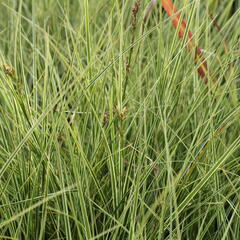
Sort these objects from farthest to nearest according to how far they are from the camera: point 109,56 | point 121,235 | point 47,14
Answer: point 47,14, point 109,56, point 121,235

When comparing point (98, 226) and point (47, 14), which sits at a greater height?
point (47, 14)

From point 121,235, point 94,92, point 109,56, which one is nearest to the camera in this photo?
point 121,235

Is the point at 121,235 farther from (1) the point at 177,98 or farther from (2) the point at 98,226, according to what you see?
(1) the point at 177,98

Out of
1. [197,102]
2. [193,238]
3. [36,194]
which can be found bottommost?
[193,238]

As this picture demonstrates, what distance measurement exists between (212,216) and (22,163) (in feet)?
1.37

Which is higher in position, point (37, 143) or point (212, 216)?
point (37, 143)

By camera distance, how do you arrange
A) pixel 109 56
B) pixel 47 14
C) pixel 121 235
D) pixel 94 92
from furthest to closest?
pixel 47 14, pixel 109 56, pixel 94 92, pixel 121 235

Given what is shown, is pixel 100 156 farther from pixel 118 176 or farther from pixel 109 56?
pixel 109 56

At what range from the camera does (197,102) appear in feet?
3.86

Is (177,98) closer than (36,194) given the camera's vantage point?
No

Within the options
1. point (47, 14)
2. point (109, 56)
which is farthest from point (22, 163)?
point (47, 14)

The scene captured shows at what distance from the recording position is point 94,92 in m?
1.10

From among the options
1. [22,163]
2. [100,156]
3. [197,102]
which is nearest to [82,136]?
[100,156]

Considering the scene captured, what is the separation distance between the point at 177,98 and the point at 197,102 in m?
0.05
